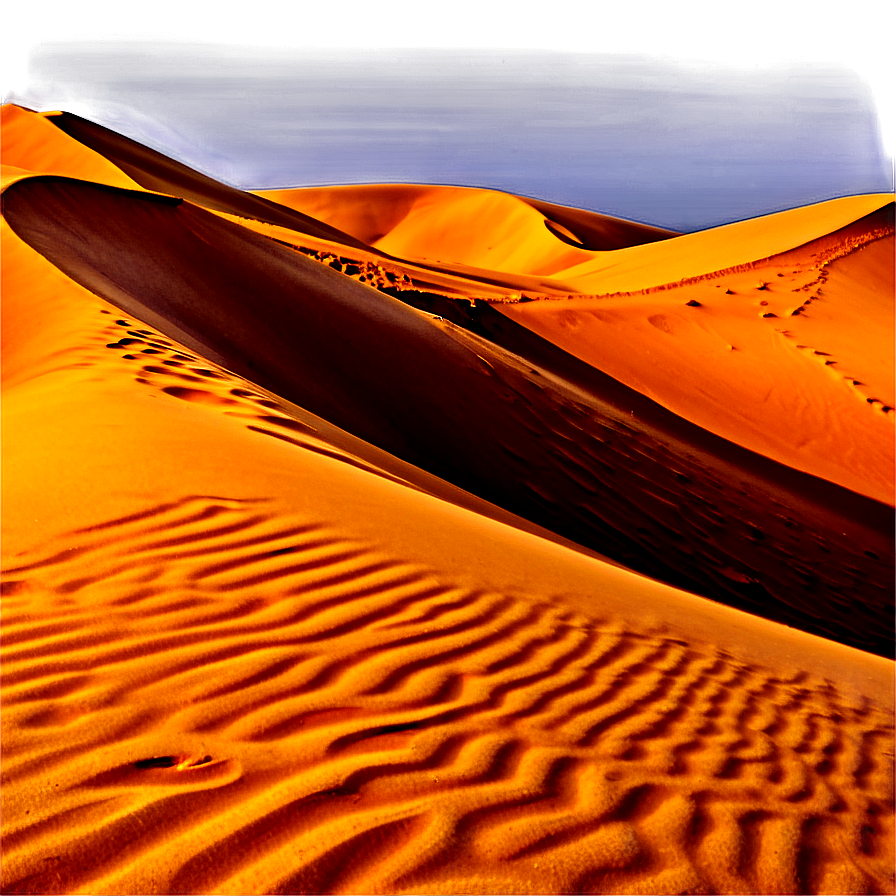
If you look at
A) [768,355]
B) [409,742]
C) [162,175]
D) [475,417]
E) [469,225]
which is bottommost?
[409,742]

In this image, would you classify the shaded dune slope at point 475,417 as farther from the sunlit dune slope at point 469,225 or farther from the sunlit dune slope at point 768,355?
the sunlit dune slope at point 469,225

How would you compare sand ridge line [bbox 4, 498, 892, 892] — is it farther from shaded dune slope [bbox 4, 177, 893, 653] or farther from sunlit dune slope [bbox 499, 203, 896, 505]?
sunlit dune slope [bbox 499, 203, 896, 505]

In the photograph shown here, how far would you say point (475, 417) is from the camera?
9.85 m

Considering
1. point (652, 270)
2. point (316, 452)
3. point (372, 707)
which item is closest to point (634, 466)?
point (316, 452)

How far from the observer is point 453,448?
29.2 feet

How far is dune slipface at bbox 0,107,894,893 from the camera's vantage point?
7.09 feet

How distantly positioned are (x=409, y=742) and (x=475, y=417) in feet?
24.3

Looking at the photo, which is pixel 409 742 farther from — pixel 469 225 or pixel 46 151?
pixel 469 225

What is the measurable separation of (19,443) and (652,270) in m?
25.3

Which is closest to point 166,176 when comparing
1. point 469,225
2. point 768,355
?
point 768,355

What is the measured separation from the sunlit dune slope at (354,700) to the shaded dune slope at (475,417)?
3.17 meters

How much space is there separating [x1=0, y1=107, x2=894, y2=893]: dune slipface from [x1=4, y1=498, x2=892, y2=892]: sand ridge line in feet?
0.03

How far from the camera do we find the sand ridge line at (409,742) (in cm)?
211

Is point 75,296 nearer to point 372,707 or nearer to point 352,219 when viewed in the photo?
point 372,707
